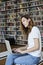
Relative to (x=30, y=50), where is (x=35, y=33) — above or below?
above

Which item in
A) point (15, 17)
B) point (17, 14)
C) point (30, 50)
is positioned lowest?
point (30, 50)

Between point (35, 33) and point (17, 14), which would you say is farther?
point (17, 14)

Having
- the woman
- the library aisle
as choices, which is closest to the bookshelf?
the library aisle

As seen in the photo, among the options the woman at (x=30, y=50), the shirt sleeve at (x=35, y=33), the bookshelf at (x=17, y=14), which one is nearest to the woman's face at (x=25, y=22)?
the woman at (x=30, y=50)

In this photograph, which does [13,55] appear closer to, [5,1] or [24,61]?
[24,61]

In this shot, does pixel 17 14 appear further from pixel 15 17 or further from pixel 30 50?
pixel 30 50

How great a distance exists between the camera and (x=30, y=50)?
80.0 inches

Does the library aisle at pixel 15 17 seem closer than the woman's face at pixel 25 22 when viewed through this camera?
No

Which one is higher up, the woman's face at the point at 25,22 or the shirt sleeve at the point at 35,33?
the woman's face at the point at 25,22

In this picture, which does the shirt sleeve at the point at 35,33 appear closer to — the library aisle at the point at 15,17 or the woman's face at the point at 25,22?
the woman's face at the point at 25,22

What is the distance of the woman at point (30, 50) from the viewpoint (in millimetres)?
2033

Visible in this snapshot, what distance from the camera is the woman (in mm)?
2033

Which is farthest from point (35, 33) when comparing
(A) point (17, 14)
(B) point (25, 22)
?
(A) point (17, 14)

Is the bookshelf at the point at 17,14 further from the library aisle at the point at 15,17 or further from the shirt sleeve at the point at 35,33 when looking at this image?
the shirt sleeve at the point at 35,33
